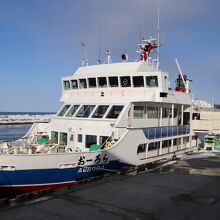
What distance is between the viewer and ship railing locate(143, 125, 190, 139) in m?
20.1

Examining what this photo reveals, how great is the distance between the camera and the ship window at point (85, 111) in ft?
65.4

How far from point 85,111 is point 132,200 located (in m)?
9.00

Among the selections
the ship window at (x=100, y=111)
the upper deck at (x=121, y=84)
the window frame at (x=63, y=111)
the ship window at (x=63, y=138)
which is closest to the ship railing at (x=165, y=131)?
the upper deck at (x=121, y=84)

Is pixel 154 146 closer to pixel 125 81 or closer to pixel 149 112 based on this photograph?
pixel 149 112

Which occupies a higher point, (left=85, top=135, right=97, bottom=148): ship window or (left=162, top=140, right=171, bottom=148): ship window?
(left=85, top=135, right=97, bottom=148): ship window

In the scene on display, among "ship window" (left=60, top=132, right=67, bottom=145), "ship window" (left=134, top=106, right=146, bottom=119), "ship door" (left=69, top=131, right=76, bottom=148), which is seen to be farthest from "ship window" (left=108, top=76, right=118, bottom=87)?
"ship window" (left=60, top=132, right=67, bottom=145)

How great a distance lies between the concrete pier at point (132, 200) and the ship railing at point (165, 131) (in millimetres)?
3898

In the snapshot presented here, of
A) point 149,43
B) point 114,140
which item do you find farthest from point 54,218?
point 149,43

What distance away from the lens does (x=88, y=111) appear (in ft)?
65.6

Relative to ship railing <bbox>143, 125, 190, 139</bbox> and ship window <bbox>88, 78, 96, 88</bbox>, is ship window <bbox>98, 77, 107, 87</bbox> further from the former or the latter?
ship railing <bbox>143, 125, 190, 139</bbox>

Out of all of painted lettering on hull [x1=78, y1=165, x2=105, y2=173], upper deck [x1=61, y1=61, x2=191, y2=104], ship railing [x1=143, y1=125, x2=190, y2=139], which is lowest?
painted lettering on hull [x1=78, y1=165, x2=105, y2=173]

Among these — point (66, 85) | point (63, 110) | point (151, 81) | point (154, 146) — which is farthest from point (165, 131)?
point (66, 85)

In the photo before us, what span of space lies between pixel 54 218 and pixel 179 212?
3908mm

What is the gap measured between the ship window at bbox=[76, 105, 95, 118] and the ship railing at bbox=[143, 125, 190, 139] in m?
3.39
